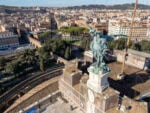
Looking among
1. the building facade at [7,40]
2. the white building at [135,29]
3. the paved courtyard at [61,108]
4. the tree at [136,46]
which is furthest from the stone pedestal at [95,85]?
the white building at [135,29]

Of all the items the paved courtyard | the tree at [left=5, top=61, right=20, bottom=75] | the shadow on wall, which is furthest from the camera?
the tree at [left=5, top=61, right=20, bottom=75]

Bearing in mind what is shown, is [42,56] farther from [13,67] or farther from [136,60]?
[136,60]

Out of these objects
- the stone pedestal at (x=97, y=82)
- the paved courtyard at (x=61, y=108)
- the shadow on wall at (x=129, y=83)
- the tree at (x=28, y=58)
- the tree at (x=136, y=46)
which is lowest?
the paved courtyard at (x=61, y=108)

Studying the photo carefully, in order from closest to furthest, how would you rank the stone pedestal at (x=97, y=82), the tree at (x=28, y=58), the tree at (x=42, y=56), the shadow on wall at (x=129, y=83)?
the stone pedestal at (x=97, y=82)
the shadow on wall at (x=129, y=83)
the tree at (x=42, y=56)
the tree at (x=28, y=58)

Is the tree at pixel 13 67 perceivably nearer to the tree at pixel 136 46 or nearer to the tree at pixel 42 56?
the tree at pixel 42 56

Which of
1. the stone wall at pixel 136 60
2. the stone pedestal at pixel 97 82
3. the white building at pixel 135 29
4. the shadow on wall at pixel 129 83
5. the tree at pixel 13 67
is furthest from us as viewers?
the white building at pixel 135 29

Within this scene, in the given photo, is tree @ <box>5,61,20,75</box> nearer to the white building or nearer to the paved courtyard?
the paved courtyard

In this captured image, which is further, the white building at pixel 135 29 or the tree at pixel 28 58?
the white building at pixel 135 29

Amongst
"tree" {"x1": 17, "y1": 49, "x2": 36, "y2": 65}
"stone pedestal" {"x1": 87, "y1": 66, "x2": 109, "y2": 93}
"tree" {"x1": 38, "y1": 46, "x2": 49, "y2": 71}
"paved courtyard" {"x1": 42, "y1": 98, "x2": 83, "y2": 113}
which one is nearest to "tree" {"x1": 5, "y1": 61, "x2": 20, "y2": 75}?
"tree" {"x1": 17, "y1": 49, "x2": 36, "y2": 65}

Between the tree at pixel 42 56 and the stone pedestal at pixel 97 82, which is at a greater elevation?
the stone pedestal at pixel 97 82

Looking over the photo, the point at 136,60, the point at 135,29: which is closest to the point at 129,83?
the point at 136,60

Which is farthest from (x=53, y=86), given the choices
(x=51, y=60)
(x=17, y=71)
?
(x=51, y=60)
